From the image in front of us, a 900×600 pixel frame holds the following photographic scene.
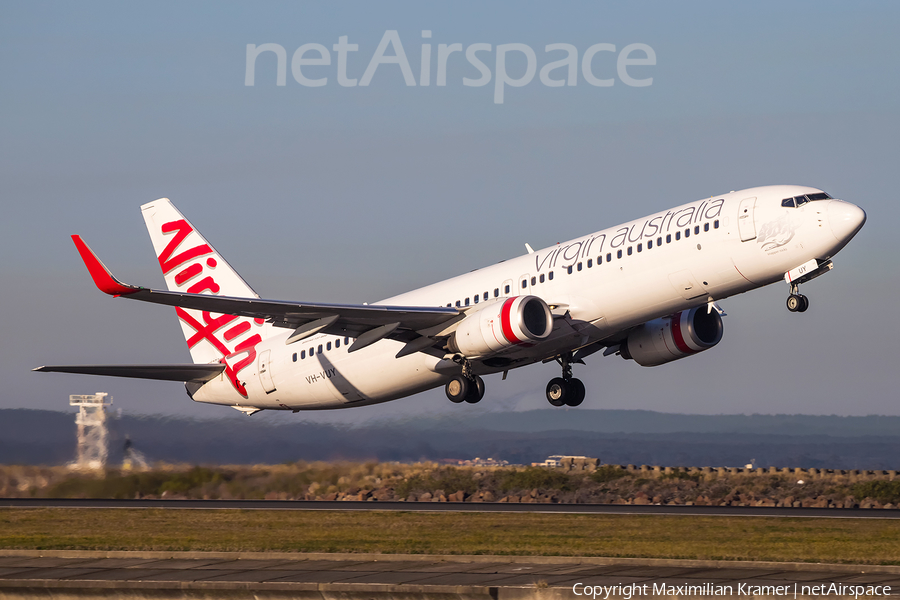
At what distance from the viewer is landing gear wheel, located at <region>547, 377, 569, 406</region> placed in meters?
38.6

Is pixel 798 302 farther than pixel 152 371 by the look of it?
No

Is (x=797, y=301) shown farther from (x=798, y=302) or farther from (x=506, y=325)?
(x=506, y=325)

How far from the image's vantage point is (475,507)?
133 feet

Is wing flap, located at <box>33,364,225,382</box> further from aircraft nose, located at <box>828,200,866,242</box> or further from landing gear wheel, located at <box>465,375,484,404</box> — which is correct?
aircraft nose, located at <box>828,200,866,242</box>

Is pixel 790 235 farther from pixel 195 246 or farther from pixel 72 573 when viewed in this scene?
pixel 195 246

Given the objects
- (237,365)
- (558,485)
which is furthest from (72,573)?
(558,485)

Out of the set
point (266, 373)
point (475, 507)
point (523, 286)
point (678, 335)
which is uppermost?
point (523, 286)

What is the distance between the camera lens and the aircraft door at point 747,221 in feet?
100

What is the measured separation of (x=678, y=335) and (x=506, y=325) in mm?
7757

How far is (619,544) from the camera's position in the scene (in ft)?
95.4

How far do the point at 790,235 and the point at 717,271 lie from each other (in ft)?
7.34

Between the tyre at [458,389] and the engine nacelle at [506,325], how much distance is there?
1984 millimetres

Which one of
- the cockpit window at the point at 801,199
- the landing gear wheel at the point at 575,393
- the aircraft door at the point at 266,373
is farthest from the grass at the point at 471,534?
the cockpit window at the point at 801,199

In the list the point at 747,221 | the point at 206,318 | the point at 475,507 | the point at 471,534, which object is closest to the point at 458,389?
the point at 471,534
